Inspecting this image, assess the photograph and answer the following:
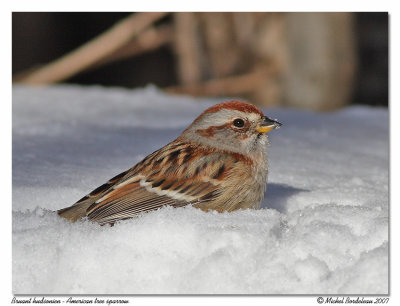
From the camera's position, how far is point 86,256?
2.77 m

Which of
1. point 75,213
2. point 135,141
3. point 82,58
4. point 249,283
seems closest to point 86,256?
point 75,213

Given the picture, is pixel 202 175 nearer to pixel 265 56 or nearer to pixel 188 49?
pixel 188 49

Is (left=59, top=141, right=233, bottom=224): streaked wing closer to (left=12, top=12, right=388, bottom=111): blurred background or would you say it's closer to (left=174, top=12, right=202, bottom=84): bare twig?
(left=12, top=12, right=388, bottom=111): blurred background

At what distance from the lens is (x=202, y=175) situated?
11.1 ft

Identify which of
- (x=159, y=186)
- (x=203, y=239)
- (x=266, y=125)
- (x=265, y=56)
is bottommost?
(x=203, y=239)

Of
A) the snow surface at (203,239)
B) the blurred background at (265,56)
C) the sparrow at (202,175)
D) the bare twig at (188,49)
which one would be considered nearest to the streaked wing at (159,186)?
the sparrow at (202,175)

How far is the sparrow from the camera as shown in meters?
3.26

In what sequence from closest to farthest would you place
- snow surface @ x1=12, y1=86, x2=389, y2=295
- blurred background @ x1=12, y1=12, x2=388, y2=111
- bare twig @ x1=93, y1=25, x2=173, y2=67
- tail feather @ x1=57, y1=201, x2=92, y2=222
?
snow surface @ x1=12, y1=86, x2=389, y2=295 < tail feather @ x1=57, y1=201, x2=92, y2=222 < bare twig @ x1=93, y1=25, x2=173, y2=67 < blurred background @ x1=12, y1=12, x2=388, y2=111

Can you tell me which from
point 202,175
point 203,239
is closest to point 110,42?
point 202,175

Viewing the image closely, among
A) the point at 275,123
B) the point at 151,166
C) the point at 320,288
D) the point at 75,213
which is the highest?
the point at 275,123

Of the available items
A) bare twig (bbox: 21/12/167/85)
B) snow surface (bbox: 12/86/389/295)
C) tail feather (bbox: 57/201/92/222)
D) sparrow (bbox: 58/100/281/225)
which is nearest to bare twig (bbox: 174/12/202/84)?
bare twig (bbox: 21/12/167/85)

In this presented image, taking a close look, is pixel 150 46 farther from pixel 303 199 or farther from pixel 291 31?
pixel 303 199

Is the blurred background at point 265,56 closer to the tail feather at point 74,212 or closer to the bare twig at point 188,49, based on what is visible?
the bare twig at point 188,49

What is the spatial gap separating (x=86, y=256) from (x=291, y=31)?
5.34 metres
